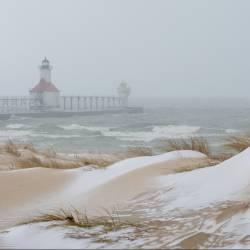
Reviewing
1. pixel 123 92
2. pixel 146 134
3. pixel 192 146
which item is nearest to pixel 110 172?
pixel 192 146

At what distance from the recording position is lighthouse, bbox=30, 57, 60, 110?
55.0 metres

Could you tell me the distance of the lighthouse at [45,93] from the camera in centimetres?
5500

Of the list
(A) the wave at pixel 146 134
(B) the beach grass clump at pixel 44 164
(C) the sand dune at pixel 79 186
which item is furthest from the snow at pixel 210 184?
(A) the wave at pixel 146 134

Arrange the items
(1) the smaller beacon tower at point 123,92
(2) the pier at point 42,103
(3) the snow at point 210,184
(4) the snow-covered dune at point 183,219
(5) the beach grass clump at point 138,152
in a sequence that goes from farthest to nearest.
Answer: (1) the smaller beacon tower at point 123,92 < (2) the pier at point 42,103 < (5) the beach grass clump at point 138,152 < (3) the snow at point 210,184 < (4) the snow-covered dune at point 183,219

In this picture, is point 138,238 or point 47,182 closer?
point 138,238

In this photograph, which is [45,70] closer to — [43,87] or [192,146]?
[43,87]

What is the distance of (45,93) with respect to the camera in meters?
55.0

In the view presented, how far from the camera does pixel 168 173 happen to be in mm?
2754

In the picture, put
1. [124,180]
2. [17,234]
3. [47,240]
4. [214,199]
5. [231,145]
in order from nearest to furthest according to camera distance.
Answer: [47,240] < [17,234] < [214,199] < [124,180] < [231,145]

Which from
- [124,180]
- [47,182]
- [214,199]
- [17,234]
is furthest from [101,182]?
[17,234]

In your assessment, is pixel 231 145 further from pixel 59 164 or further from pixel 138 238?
pixel 138 238

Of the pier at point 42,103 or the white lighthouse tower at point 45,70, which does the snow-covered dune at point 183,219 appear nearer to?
the pier at point 42,103

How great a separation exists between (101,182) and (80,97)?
72.1m

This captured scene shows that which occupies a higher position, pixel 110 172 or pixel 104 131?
pixel 110 172
